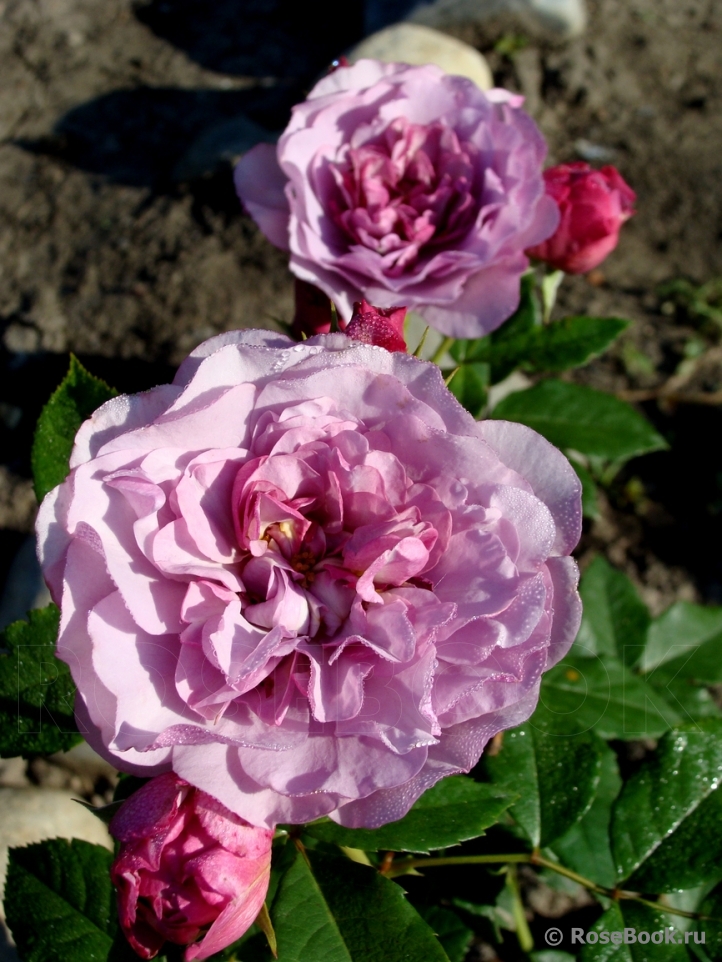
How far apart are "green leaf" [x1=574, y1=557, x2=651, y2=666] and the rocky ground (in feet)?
2.30

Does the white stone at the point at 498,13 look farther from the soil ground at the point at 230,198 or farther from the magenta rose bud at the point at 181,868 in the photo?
the magenta rose bud at the point at 181,868

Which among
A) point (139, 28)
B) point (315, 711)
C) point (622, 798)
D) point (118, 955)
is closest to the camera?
point (315, 711)

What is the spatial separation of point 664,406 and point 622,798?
179 centimetres

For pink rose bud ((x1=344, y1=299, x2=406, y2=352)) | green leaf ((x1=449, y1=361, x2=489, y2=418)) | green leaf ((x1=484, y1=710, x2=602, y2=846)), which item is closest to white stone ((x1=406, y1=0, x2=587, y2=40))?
green leaf ((x1=449, y1=361, x2=489, y2=418))

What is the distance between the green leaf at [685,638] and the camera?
5.26 feet

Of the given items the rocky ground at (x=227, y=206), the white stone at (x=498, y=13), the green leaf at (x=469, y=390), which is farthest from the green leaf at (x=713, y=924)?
the white stone at (x=498, y=13)

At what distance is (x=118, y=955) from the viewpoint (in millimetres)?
804

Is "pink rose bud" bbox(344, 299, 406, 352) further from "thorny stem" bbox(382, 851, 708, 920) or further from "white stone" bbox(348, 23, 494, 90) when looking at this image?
"white stone" bbox(348, 23, 494, 90)

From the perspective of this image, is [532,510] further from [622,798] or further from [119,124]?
[119,124]

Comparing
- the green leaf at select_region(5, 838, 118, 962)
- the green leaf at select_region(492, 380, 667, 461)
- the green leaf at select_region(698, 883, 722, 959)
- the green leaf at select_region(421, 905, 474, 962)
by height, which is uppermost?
the green leaf at select_region(492, 380, 667, 461)

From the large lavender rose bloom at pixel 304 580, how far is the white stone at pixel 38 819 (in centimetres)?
107

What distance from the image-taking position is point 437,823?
90 cm

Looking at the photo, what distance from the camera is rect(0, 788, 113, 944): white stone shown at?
160 centimetres

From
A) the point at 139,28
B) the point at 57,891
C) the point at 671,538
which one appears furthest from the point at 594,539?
the point at 139,28
